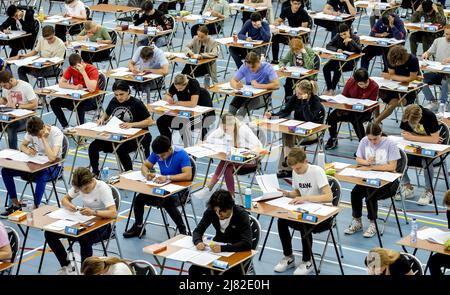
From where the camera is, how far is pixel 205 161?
54.1ft

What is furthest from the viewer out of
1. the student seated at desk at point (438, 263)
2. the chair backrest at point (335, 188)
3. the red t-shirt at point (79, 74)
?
the red t-shirt at point (79, 74)

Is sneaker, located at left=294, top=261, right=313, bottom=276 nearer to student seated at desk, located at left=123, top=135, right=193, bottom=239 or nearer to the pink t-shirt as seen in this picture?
student seated at desk, located at left=123, top=135, right=193, bottom=239

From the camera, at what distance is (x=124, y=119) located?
15320 millimetres

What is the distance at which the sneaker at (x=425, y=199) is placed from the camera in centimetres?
1456

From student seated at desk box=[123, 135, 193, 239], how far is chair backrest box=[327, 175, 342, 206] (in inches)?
68.5

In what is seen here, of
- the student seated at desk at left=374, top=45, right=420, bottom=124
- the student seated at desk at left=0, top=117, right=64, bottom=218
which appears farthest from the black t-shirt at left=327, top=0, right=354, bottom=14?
the student seated at desk at left=0, top=117, right=64, bottom=218

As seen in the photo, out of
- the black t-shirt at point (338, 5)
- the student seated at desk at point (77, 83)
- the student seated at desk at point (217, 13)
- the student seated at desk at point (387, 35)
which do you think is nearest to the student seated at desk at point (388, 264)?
the student seated at desk at point (77, 83)

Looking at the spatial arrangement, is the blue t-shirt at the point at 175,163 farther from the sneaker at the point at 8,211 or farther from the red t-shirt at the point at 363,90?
the red t-shirt at the point at 363,90

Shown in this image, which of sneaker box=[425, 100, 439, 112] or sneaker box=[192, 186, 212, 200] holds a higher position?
sneaker box=[425, 100, 439, 112]

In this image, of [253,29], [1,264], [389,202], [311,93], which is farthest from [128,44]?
[1,264]

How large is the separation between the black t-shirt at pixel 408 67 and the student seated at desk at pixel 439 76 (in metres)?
0.73

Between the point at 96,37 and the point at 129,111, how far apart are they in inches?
198

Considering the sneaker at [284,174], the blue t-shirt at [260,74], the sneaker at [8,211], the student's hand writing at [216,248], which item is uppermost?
the blue t-shirt at [260,74]

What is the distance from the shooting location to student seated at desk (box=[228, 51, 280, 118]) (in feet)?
55.5
